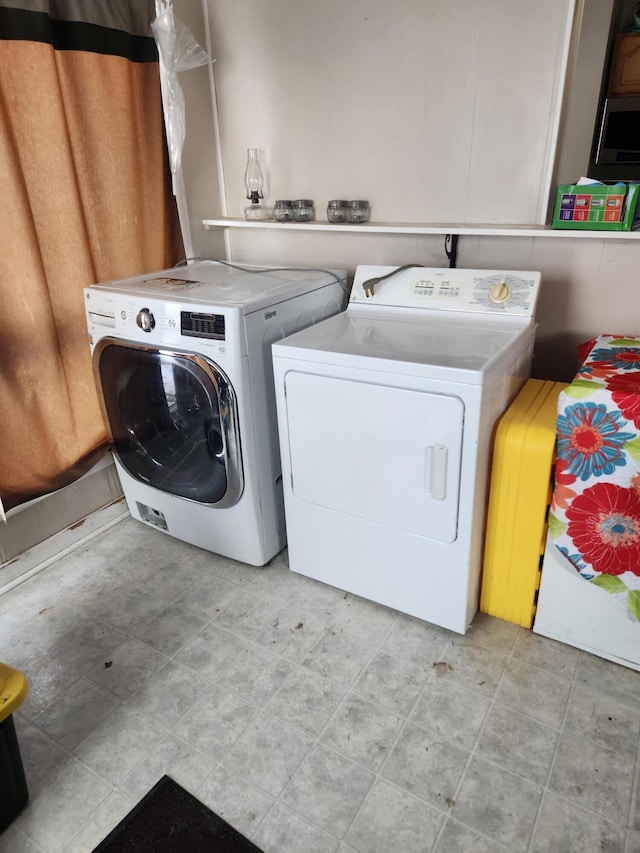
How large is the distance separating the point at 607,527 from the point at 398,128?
61.2 inches

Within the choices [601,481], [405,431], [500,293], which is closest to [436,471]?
[405,431]

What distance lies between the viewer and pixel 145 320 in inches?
71.8

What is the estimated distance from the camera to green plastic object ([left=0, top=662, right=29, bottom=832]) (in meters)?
1.18

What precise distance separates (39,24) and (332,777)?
2286 millimetres

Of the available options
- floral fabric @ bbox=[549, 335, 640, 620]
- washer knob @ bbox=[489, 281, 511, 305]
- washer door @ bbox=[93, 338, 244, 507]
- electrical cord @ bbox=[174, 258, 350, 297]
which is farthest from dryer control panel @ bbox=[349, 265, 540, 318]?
washer door @ bbox=[93, 338, 244, 507]

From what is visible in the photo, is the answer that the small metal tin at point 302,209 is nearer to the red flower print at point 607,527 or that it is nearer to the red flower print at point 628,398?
the red flower print at point 628,398

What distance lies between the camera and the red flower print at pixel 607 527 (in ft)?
4.66

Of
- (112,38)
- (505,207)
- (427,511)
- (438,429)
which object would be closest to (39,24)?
(112,38)

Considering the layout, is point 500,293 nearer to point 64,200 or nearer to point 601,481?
point 601,481

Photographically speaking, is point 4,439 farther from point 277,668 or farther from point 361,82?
point 361,82

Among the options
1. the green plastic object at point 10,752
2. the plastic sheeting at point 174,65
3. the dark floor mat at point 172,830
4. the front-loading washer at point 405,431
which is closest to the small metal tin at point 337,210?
the front-loading washer at point 405,431

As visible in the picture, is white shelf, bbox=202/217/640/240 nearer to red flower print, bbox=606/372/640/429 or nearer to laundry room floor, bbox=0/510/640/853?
red flower print, bbox=606/372/640/429

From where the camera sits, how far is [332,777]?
1.34 metres

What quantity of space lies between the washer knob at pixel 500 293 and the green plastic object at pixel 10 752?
167 cm
